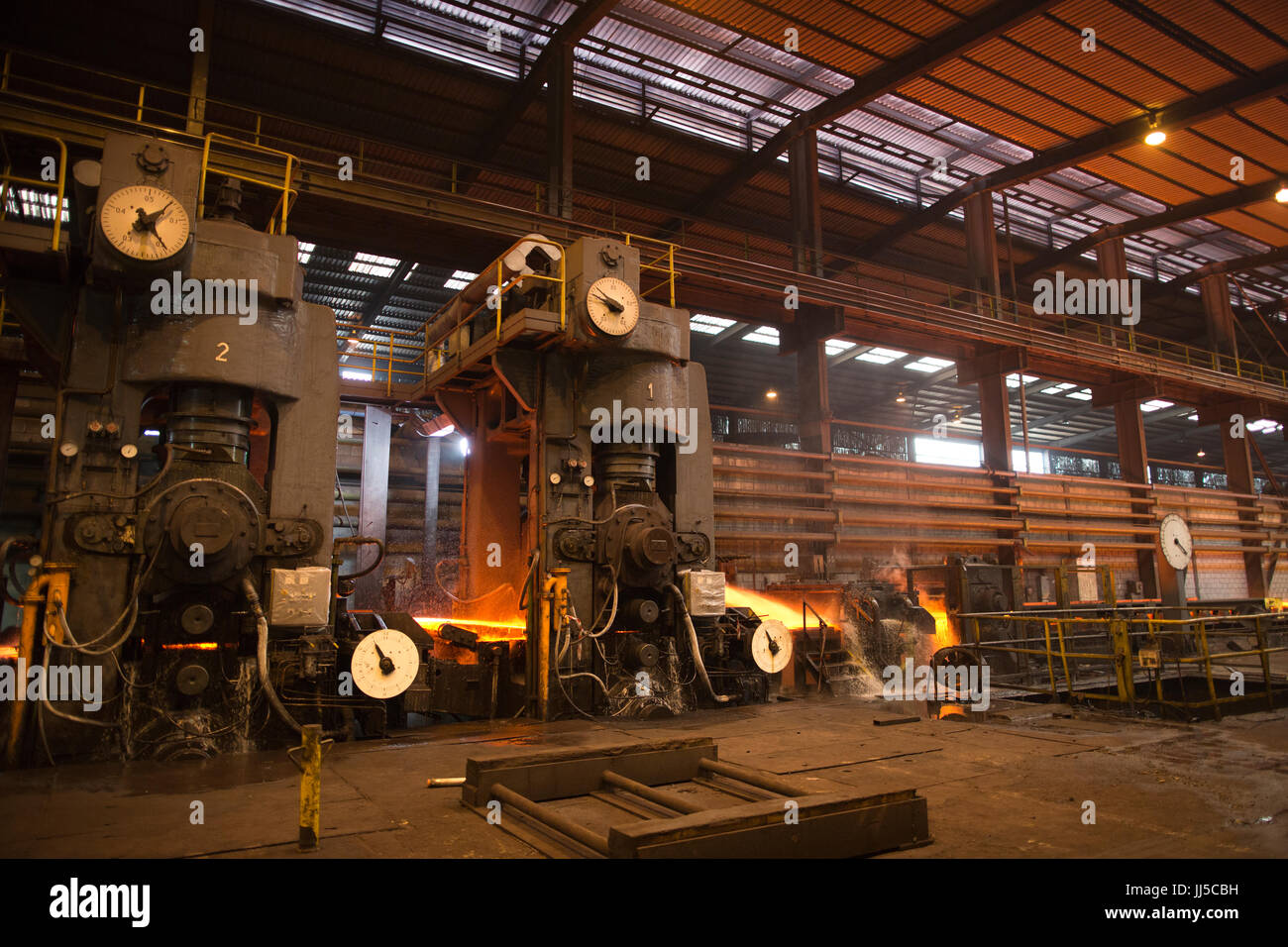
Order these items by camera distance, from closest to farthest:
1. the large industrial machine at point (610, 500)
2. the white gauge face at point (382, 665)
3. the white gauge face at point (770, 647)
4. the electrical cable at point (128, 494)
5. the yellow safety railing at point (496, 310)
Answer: the electrical cable at point (128, 494) < the white gauge face at point (382, 665) < the large industrial machine at point (610, 500) < the yellow safety railing at point (496, 310) < the white gauge face at point (770, 647)

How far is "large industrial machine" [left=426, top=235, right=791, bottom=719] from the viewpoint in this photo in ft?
26.4

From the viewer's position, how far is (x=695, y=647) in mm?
8367

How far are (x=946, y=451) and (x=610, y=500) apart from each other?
2074 cm

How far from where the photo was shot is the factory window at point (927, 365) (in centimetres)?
2283

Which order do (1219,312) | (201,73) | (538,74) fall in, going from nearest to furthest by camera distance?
(201,73) < (538,74) < (1219,312)

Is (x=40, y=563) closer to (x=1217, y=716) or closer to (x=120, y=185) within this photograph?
(x=120, y=185)

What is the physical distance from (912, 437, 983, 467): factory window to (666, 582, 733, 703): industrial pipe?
18.3 metres

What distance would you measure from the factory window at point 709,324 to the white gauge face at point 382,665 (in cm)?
1424

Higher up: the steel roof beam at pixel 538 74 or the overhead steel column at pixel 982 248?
the steel roof beam at pixel 538 74

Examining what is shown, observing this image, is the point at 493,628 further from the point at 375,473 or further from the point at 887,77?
the point at 887,77

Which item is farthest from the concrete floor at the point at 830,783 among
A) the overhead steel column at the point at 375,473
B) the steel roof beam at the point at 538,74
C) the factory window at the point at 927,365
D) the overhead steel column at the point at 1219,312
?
the overhead steel column at the point at 1219,312

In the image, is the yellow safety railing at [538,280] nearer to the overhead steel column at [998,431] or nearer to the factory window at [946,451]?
the overhead steel column at [998,431]

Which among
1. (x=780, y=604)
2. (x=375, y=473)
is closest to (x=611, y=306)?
(x=780, y=604)
